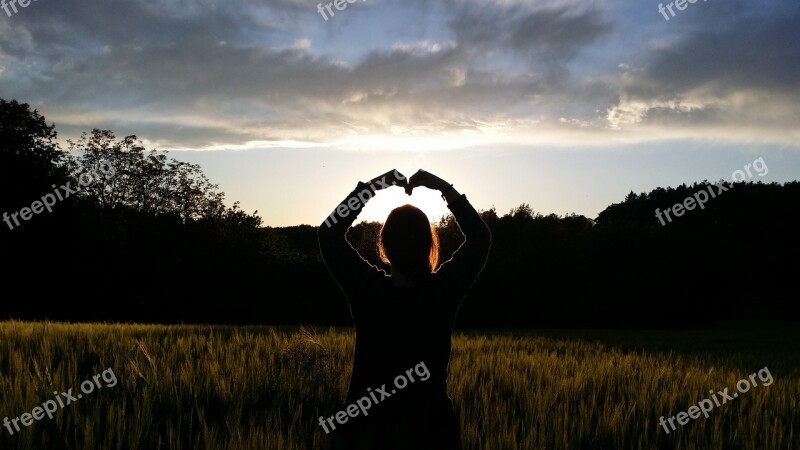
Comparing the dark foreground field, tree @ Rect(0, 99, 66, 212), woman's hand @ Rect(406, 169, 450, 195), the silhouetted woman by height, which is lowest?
the dark foreground field

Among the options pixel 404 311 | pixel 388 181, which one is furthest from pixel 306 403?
pixel 388 181

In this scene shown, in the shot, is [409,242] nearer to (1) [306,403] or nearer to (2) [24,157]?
(1) [306,403]

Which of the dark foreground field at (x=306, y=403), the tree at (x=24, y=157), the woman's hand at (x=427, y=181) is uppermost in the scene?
the tree at (x=24, y=157)

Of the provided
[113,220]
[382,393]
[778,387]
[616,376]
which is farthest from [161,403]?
[113,220]

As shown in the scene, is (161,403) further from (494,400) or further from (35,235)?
(35,235)

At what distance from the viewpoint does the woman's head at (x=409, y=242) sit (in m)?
3.66

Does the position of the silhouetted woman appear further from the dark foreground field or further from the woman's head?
the dark foreground field

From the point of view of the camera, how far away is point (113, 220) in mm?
38031

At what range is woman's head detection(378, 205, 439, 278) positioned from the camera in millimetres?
3660

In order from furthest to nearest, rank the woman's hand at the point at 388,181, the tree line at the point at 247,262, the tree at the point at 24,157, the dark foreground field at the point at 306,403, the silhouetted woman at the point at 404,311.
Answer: the tree at the point at 24,157, the tree line at the point at 247,262, the dark foreground field at the point at 306,403, the woman's hand at the point at 388,181, the silhouetted woman at the point at 404,311

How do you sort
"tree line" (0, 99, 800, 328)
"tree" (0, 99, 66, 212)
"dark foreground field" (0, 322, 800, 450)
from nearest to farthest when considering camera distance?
"dark foreground field" (0, 322, 800, 450) < "tree line" (0, 99, 800, 328) < "tree" (0, 99, 66, 212)

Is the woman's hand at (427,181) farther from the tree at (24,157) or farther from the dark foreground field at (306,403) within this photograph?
the tree at (24,157)

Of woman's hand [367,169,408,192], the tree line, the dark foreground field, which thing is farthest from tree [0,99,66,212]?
woman's hand [367,169,408,192]

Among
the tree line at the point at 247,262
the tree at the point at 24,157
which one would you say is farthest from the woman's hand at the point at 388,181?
the tree at the point at 24,157
